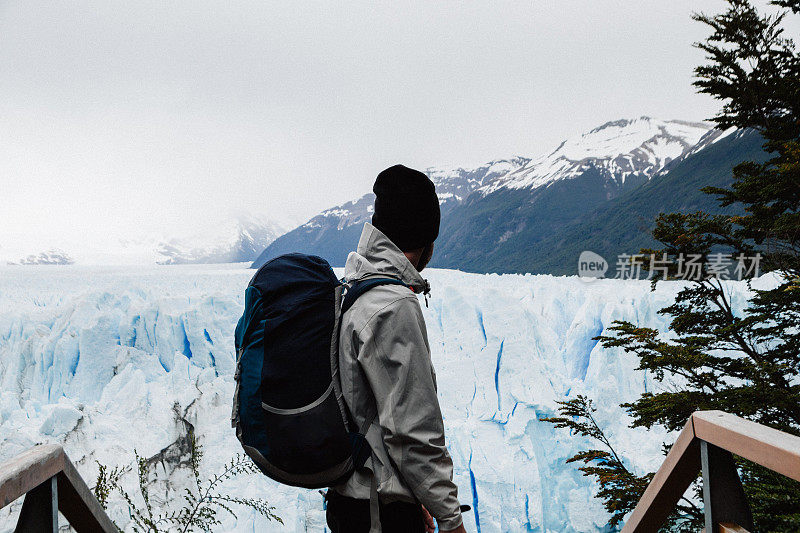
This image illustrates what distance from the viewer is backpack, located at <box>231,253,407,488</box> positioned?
3.24 feet

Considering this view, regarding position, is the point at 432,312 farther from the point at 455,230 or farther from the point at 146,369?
the point at 455,230

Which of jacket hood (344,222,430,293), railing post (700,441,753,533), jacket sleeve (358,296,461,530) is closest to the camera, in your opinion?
railing post (700,441,753,533)

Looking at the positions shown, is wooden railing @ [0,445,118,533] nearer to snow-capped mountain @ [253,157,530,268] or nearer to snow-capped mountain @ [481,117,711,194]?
snow-capped mountain @ [253,157,530,268]

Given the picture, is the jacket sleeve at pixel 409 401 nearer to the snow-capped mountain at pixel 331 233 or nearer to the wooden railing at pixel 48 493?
the wooden railing at pixel 48 493

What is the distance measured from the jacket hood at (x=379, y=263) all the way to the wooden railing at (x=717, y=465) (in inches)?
24.1

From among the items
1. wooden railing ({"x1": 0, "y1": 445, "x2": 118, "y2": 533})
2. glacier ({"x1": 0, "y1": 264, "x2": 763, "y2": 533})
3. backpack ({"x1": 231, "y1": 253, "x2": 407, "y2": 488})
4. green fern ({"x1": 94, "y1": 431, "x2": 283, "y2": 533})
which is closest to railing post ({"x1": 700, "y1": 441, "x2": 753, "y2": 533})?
backpack ({"x1": 231, "y1": 253, "x2": 407, "y2": 488})

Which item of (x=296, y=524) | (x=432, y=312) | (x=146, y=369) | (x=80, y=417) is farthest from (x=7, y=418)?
(x=432, y=312)

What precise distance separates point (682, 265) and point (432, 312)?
602 centimetres

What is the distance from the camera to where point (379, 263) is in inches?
43.9

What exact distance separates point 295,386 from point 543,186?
94847 mm

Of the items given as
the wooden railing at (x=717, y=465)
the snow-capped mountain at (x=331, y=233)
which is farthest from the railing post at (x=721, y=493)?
the snow-capped mountain at (x=331, y=233)

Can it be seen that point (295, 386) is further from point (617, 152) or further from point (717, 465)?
point (617, 152)

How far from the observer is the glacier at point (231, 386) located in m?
6.13

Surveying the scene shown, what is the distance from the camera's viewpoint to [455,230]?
8231 cm
